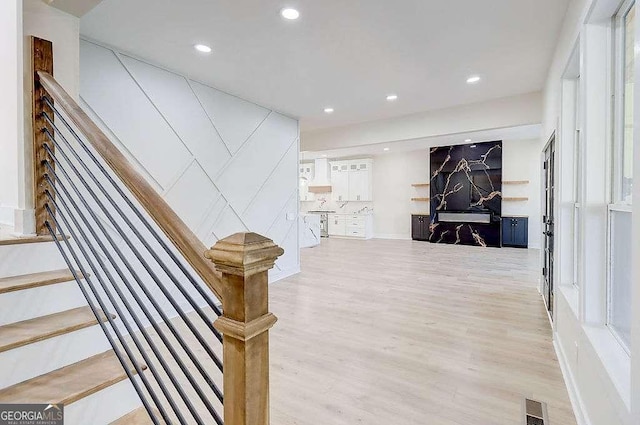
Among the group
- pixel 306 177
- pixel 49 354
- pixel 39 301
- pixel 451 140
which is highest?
pixel 451 140

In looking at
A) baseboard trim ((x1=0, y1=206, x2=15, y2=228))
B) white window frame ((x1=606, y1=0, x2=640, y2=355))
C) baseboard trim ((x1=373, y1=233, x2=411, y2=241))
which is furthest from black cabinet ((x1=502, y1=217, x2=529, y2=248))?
baseboard trim ((x1=0, y1=206, x2=15, y2=228))

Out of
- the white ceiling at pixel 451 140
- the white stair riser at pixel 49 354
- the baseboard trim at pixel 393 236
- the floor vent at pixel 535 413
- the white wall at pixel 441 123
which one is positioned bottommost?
the floor vent at pixel 535 413

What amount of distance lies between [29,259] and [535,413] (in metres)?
3.09

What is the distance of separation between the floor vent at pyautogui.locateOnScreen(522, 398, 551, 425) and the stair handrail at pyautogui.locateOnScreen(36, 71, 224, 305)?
2202 millimetres

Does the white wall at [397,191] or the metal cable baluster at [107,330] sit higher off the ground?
the white wall at [397,191]

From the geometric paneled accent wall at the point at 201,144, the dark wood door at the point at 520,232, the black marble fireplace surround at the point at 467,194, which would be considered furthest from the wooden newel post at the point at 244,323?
the dark wood door at the point at 520,232

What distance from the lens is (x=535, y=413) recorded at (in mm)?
2049

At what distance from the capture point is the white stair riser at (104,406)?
1.27m

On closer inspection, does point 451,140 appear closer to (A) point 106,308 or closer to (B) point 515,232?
(B) point 515,232

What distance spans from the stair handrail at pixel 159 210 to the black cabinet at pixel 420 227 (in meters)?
9.34

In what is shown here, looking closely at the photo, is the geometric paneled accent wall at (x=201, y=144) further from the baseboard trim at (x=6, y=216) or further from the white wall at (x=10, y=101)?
the baseboard trim at (x=6, y=216)

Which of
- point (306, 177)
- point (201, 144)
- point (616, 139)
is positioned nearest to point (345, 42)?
point (201, 144)

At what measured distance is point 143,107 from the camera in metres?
3.42

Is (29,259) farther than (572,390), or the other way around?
(572,390)
